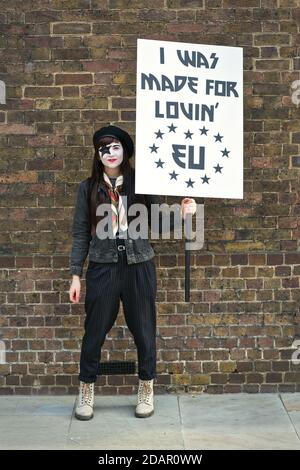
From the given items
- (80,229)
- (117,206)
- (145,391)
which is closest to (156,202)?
(117,206)

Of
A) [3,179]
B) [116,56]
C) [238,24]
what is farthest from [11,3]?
[238,24]

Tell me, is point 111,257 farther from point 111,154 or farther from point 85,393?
point 85,393

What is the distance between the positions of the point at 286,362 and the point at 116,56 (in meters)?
2.57

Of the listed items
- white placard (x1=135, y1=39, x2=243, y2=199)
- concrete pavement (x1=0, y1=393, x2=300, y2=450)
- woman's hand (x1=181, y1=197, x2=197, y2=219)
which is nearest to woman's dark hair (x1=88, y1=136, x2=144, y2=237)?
white placard (x1=135, y1=39, x2=243, y2=199)

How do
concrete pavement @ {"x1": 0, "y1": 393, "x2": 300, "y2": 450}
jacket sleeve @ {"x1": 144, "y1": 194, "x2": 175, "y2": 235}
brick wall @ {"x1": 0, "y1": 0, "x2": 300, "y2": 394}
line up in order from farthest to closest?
brick wall @ {"x1": 0, "y1": 0, "x2": 300, "y2": 394} → jacket sleeve @ {"x1": 144, "y1": 194, "x2": 175, "y2": 235} → concrete pavement @ {"x1": 0, "y1": 393, "x2": 300, "y2": 450}

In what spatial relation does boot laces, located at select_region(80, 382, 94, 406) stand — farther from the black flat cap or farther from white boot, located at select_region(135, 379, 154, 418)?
the black flat cap

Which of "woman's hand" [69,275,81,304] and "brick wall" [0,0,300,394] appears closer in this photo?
"woman's hand" [69,275,81,304]

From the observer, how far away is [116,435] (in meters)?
4.62

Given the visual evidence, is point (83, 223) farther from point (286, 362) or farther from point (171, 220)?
point (286, 362)

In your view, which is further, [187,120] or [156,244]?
[156,244]

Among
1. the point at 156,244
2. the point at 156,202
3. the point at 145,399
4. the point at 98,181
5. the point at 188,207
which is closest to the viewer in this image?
the point at 188,207

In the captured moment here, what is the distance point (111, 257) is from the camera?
15.8 ft

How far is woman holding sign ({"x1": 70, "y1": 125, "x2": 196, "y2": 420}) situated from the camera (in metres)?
4.82

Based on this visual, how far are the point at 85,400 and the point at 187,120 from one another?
1992 mm
